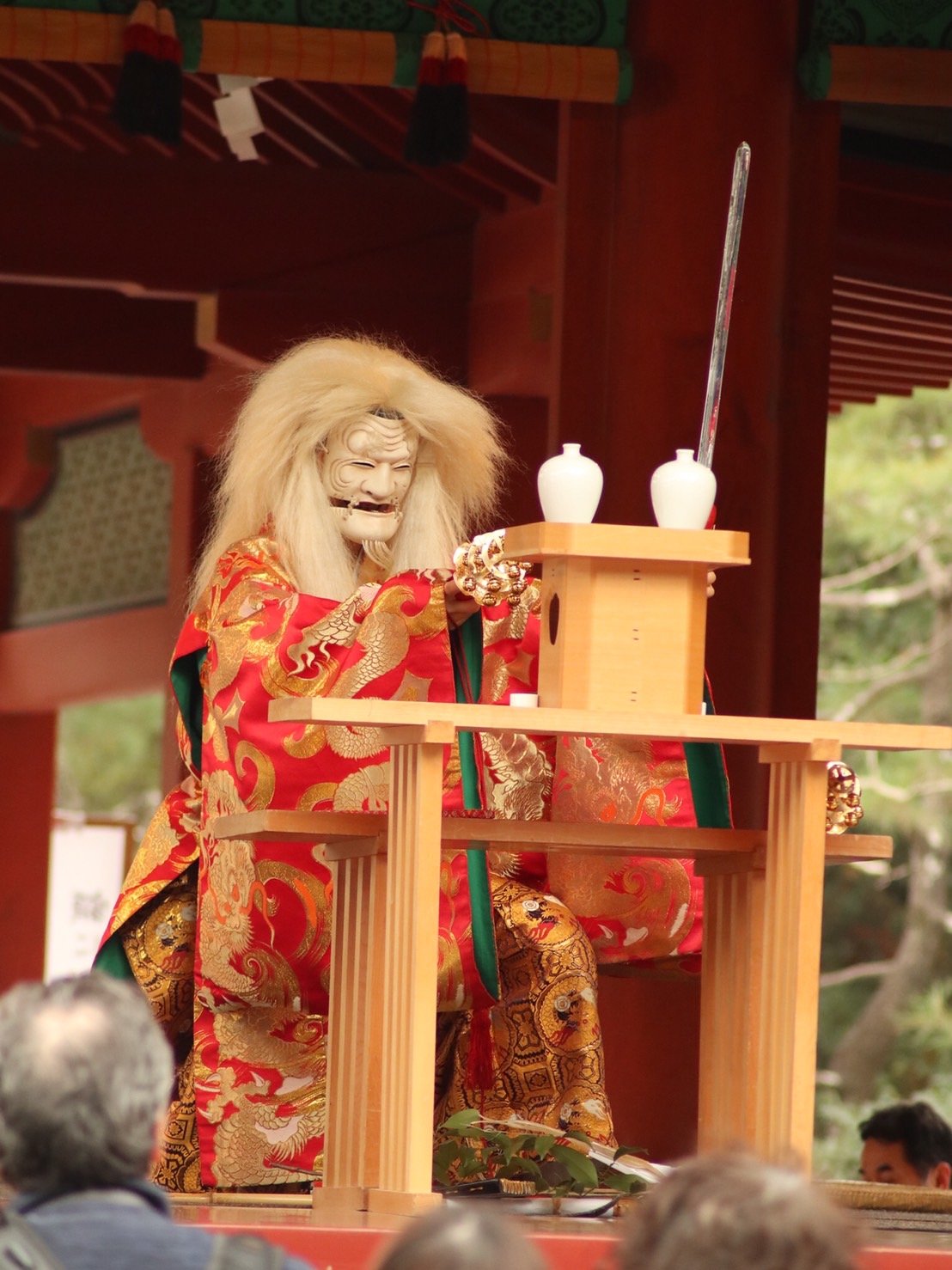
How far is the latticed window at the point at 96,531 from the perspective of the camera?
353 inches

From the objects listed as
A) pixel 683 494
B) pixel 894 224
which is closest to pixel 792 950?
pixel 683 494

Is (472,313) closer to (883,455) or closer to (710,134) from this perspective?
(710,134)

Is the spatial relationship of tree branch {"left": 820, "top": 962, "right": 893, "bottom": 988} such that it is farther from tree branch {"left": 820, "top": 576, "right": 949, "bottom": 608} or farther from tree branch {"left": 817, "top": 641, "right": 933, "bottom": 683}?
tree branch {"left": 820, "top": 576, "right": 949, "bottom": 608}

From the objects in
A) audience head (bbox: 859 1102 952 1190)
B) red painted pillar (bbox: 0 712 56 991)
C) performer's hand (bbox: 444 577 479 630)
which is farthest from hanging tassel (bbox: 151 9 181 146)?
red painted pillar (bbox: 0 712 56 991)

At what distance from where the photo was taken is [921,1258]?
2.81m

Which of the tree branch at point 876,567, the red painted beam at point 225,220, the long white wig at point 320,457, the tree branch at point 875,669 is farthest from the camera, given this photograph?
the tree branch at point 875,669

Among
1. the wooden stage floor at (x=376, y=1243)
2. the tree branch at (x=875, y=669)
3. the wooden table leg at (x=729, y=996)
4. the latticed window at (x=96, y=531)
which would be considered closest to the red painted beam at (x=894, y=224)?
the latticed window at (x=96, y=531)

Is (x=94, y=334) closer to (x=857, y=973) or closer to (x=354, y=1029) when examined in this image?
(x=354, y=1029)

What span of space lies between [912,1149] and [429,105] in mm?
2479

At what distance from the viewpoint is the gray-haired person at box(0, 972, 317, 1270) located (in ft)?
5.91

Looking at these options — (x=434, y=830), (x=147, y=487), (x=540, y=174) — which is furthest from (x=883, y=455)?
(x=434, y=830)

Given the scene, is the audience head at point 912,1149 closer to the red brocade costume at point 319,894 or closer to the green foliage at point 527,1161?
the red brocade costume at point 319,894

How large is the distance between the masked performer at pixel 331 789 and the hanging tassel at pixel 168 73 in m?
0.82

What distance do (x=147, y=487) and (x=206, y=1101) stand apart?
5.44 m
